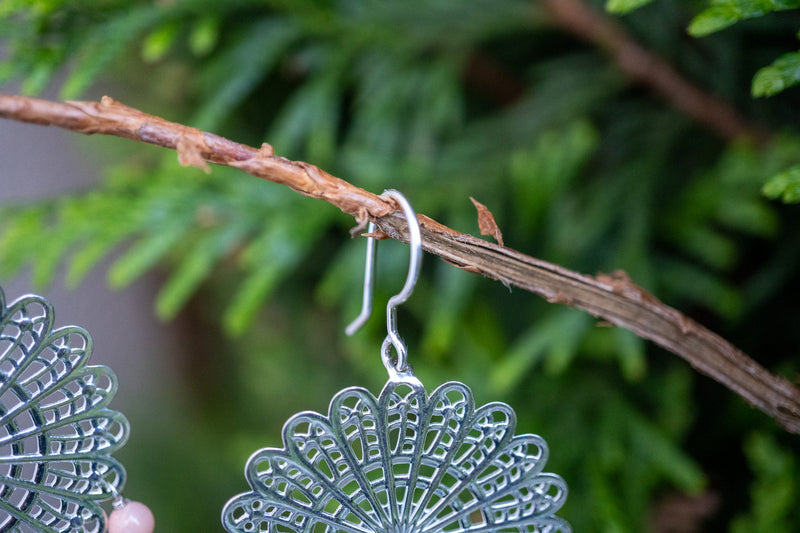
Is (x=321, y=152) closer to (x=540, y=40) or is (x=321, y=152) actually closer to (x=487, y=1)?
(x=487, y=1)

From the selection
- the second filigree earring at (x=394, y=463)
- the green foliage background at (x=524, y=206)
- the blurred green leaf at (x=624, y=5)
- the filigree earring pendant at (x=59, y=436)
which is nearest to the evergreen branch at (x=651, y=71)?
the green foliage background at (x=524, y=206)

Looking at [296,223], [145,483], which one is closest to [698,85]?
[296,223]

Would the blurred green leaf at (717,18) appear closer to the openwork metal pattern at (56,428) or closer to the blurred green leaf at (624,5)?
the blurred green leaf at (624,5)

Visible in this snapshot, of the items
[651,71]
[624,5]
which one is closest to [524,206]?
[651,71]

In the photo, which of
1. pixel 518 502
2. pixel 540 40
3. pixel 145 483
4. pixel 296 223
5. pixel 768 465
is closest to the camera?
pixel 518 502

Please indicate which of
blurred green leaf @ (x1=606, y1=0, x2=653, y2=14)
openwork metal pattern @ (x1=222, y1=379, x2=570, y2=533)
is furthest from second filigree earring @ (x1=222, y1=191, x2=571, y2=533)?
blurred green leaf @ (x1=606, y1=0, x2=653, y2=14)

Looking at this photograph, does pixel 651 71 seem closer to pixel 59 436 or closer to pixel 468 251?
pixel 468 251

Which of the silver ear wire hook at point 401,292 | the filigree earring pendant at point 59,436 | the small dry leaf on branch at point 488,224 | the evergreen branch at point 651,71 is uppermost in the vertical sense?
the evergreen branch at point 651,71
